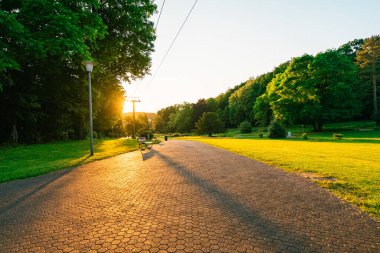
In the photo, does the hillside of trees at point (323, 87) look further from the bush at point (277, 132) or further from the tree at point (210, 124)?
the tree at point (210, 124)

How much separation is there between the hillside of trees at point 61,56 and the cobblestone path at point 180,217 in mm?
8000

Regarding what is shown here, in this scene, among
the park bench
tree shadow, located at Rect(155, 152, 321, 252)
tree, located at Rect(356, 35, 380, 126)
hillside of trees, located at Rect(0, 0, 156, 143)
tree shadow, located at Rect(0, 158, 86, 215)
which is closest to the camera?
tree shadow, located at Rect(155, 152, 321, 252)

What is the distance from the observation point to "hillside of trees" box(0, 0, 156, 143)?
1114 cm

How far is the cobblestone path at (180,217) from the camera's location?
3.18 m

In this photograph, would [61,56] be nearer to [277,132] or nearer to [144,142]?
[144,142]

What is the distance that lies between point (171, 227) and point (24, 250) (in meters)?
2.10

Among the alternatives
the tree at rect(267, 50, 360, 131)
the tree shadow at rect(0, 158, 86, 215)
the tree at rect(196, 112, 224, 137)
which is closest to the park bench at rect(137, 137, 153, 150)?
the tree shadow at rect(0, 158, 86, 215)

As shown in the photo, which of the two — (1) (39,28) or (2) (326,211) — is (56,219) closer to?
(2) (326,211)

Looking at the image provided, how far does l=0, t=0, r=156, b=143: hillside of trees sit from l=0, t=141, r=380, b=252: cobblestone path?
800 cm

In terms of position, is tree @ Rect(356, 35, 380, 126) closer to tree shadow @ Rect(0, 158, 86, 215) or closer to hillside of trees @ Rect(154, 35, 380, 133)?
hillside of trees @ Rect(154, 35, 380, 133)

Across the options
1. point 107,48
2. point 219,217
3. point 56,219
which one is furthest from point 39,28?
point 219,217

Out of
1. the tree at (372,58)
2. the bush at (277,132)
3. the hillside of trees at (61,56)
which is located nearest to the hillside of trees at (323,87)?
the tree at (372,58)

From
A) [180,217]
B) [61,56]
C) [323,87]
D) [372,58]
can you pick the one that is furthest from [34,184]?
[372,58]

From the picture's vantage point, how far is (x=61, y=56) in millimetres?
13086
